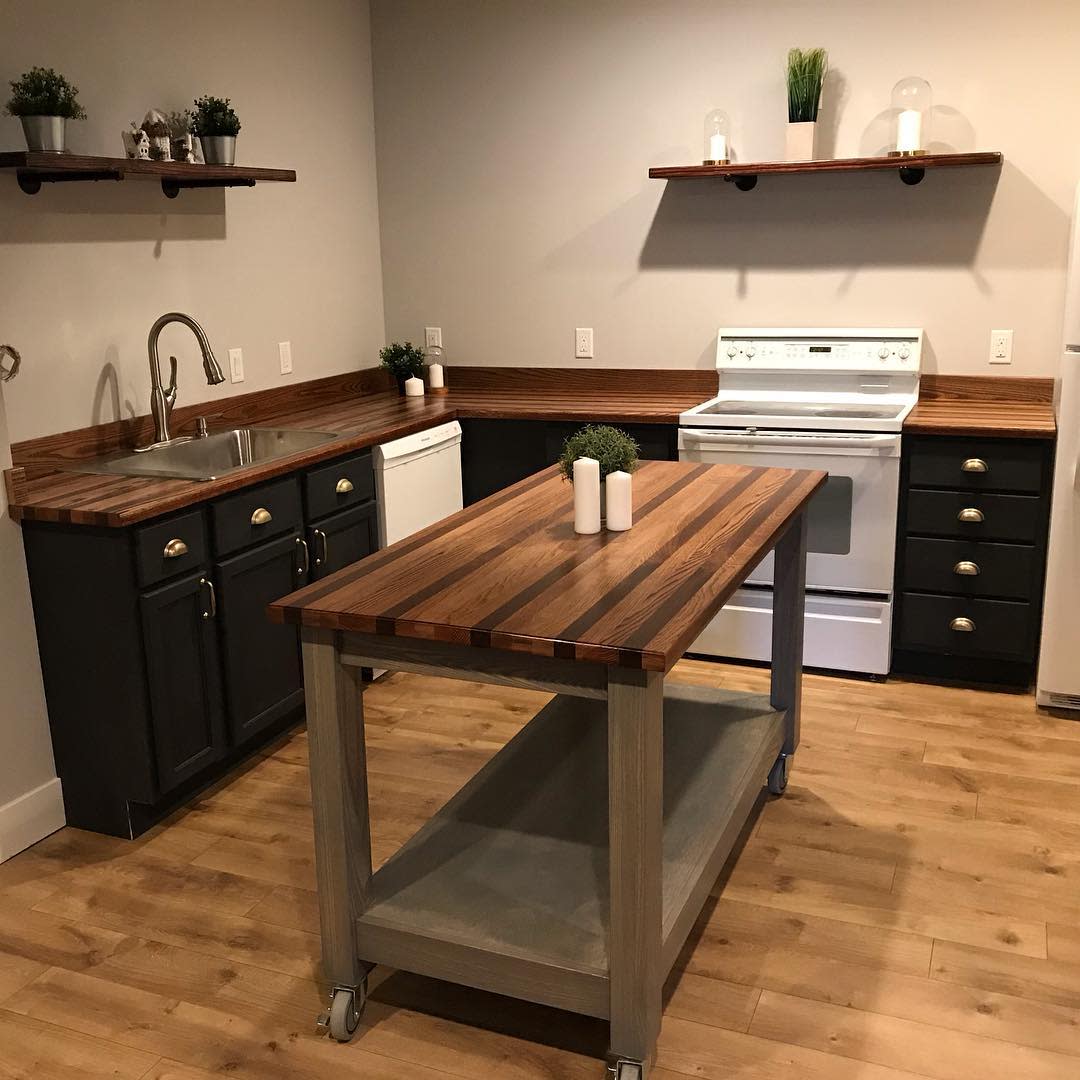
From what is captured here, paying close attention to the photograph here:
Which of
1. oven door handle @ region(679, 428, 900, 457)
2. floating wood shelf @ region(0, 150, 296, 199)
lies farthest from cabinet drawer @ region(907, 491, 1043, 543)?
floating wood shelf @ region(0, 150, 296, 199)

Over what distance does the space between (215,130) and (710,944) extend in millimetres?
2675

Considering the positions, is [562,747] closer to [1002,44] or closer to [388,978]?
[388,978]

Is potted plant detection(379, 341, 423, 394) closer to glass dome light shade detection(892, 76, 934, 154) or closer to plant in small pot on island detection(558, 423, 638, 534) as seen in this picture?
glass dome light shade detection(892, 76, 934, 154)

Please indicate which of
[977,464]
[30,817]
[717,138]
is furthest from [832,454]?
[30,817]

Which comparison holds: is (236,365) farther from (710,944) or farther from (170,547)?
(710,944)

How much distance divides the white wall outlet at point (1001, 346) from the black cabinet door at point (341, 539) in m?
2.17

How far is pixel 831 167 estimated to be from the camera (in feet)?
12.6

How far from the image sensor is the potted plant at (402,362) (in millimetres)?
4617

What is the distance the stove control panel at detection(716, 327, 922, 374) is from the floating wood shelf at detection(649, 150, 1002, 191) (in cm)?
52

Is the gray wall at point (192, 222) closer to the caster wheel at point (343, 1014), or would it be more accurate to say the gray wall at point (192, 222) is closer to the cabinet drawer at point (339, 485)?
the cabinet drawer at point (339, 485)

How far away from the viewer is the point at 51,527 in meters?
2.80

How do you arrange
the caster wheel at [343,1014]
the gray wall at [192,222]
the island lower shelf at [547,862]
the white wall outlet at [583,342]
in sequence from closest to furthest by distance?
the island lower shelf at [547,862], the caster wheel at [343,1014], the gray wall at [192,222], the white wall outlet at [583,342]

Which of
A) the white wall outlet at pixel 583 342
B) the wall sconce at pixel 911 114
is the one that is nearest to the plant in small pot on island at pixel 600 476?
the wall sconce at pixel 911 114

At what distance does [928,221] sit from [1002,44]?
0.59 m
